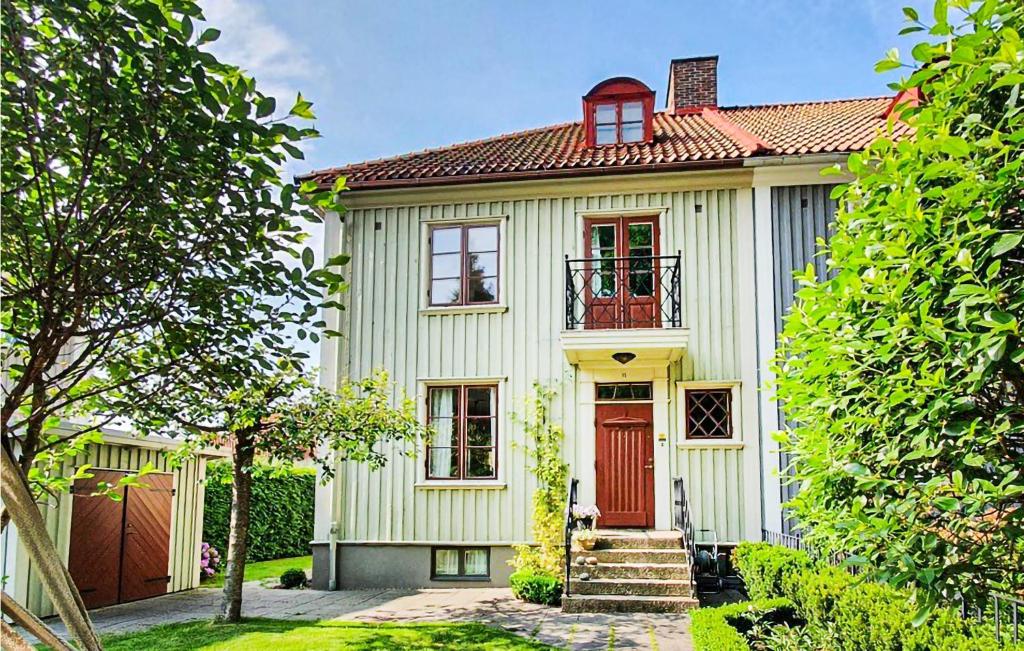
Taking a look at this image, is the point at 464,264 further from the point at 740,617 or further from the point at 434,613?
the point at 740,617

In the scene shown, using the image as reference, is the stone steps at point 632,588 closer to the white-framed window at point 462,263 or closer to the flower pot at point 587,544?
the flower pot at point 587,544

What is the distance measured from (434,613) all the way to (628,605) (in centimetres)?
239

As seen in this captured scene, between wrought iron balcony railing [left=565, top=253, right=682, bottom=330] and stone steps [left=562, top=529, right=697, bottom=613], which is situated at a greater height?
wrought iron balcony railing [left=565, top=253, right=682, bottom=330]

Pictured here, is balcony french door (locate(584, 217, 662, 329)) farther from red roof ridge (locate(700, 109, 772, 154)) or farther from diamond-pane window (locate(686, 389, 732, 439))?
red roof ridge (locate(700, 109, 772, 154))

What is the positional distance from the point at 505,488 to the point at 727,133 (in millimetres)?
7217

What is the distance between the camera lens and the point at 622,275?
13102 millimetres

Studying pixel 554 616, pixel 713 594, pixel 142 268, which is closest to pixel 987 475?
pixel 142 268

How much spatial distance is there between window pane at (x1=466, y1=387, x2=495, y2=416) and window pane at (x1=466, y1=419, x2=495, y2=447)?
127mm

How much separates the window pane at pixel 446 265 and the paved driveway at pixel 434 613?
196 inches

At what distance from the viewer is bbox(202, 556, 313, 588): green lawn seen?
1471 centimetres

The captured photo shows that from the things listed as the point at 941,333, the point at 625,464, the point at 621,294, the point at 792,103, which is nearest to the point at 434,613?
the point at 625,464

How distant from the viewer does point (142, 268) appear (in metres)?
3.12

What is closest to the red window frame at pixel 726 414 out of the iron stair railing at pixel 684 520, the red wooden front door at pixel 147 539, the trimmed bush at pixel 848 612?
the iron stair railing at pixel 684 520

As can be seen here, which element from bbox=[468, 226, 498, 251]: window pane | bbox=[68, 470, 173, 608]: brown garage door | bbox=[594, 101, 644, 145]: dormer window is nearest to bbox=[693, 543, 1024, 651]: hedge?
bbox=[468, 226, 498, 251]: window pane
